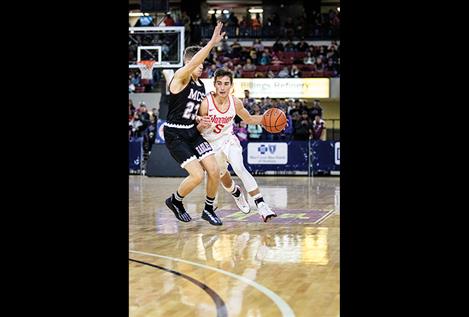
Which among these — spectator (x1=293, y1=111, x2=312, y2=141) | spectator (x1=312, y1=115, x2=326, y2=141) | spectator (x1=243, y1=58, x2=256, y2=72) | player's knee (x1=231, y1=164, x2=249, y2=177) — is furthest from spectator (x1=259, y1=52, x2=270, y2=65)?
player's knee (x1=231, y1=164, x2=249, y2=177)

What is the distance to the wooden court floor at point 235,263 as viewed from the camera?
4742 mm

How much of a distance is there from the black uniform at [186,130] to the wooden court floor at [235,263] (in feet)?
3.09

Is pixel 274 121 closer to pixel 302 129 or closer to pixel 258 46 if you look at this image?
pixel 302 129

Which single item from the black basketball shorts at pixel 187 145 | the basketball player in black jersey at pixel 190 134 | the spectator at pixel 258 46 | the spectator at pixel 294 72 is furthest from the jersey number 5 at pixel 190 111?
the spectator at pixel 258 46

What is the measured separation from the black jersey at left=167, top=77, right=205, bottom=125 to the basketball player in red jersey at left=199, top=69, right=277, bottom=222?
92 mm

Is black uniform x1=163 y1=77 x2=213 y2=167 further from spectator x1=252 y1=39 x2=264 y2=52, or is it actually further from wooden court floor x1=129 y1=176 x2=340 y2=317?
spectator x1=252 y1=39 x2=264 y2=52

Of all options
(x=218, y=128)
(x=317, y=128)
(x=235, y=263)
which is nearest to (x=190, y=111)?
(x=218, y=128)

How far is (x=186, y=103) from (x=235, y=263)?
271cm

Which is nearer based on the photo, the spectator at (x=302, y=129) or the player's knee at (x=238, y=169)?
the player's knee at (x=238, y=169)

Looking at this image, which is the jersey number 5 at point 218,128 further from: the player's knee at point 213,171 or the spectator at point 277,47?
the spectator at point 277,47

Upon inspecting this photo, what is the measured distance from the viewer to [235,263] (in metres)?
6.41
